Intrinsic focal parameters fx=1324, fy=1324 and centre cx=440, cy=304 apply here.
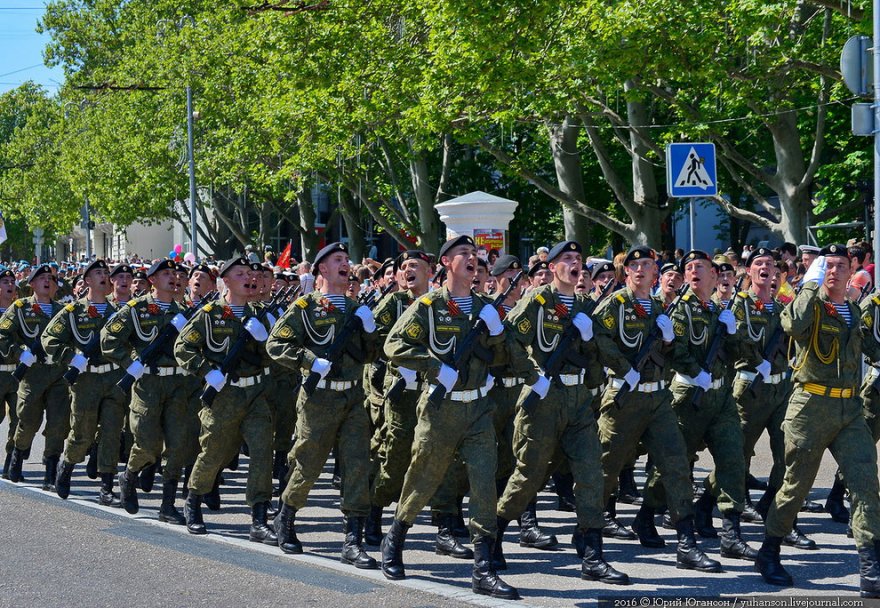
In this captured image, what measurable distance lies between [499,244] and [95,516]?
11116 mm

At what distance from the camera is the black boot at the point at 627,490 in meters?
10.8

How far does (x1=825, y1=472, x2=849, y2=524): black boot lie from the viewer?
9.68 metres

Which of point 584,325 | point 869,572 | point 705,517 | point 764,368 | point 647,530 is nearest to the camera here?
point 869,572

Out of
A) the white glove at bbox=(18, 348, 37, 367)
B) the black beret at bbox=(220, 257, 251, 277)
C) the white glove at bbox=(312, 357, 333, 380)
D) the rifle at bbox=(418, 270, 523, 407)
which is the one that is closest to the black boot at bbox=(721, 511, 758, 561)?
the rifle at bbox=(418, 270, 523, 407)

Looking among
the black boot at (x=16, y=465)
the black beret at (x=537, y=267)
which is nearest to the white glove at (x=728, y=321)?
the black beret at (x=537, y=267)

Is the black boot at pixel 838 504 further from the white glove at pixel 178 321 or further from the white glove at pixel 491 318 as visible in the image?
the white glove at pixel 178 321

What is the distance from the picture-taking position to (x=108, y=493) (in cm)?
1088

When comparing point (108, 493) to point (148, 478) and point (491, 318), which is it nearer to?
point (148, 478)

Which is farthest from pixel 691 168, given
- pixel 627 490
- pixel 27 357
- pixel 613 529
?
pixel 27 357

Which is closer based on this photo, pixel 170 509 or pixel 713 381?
pixel 713 381

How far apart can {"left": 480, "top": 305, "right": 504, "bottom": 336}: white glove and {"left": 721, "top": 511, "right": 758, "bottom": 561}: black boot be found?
2072 mm

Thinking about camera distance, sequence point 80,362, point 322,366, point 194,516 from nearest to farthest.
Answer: point 322,366 < point 194,516 < point 80,362

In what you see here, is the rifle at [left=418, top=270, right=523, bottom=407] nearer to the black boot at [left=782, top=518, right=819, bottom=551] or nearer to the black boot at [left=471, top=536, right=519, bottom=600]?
the black boot at [left=471, top=536, right=519, bottom=600]

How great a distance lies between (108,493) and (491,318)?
4.65 meters
